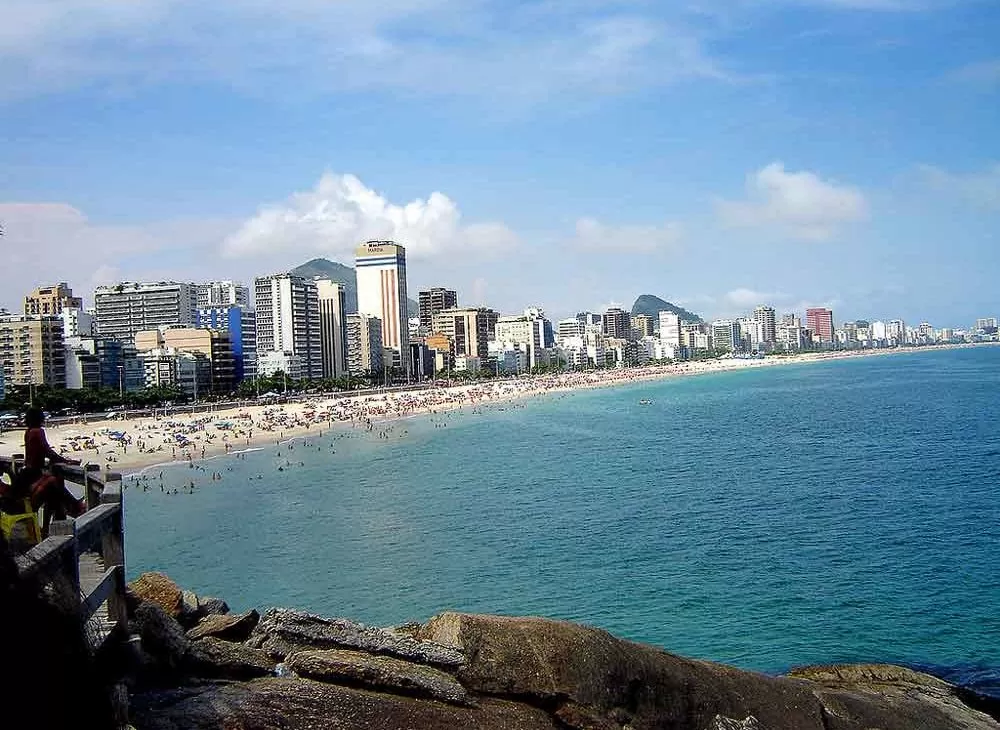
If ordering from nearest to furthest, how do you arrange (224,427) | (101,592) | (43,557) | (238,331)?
(43,557) → (101,592) → (224,427) → (238,331)

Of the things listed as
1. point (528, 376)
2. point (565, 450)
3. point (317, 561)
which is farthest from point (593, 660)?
point (528, 376)

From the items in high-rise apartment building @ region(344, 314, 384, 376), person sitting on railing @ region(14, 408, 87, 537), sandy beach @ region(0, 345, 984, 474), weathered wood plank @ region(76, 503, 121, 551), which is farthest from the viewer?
high-rise apartment building @ region(344, 314, 384, 376)

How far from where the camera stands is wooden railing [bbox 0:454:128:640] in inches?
190

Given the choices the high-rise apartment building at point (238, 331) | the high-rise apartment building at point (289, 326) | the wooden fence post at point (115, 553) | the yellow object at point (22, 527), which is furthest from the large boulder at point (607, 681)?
the high-rise apartment building at point (289, 326)

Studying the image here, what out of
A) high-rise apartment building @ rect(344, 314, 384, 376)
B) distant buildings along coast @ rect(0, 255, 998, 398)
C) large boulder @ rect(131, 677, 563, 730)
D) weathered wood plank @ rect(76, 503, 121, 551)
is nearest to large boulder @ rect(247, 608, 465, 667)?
large boulder @ rect(131, 677, 563, 730)

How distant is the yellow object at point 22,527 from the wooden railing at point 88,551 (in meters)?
0.44

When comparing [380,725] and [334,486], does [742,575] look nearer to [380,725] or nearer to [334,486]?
[380,725]

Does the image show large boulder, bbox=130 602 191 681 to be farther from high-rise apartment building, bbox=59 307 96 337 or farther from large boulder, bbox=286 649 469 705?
high-rise apartment building, bbox=59 307 96 337

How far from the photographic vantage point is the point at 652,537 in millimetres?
29000

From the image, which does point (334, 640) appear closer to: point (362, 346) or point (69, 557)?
point (69, 557)

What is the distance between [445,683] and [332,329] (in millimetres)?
160352

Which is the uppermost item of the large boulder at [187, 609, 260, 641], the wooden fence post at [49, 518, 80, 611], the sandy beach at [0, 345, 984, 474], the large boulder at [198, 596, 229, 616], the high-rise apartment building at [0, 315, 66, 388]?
the high-rise apartment building at [0, 315, 66, 388]

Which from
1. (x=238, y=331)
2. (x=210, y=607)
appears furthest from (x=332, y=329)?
(x=210, y=607)

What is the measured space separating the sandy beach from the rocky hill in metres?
50.5
